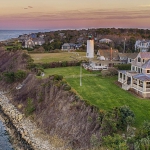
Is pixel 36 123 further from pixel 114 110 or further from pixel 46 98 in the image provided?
pixel 114 110

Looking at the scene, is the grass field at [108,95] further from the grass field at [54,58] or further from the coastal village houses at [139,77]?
the grass field at [54,58]

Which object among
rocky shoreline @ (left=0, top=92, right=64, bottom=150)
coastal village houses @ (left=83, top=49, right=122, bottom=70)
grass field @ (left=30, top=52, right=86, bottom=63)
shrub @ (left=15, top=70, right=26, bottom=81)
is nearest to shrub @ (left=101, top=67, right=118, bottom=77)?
coastal village houses @ (left=83, top=49, right=122, bottom=70)

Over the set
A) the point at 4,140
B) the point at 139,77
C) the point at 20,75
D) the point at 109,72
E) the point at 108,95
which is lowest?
the point at 4,140

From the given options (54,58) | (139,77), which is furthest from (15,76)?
(139,77)

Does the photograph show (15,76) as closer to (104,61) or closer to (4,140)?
(104,61)

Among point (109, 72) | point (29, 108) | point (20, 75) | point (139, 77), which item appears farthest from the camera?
point (20, 75)

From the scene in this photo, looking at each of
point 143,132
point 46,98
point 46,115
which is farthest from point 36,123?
point 143,132

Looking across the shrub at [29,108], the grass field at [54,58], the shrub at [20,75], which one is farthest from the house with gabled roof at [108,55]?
the shrub at [29,108]
